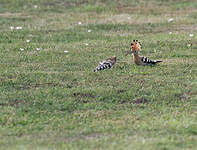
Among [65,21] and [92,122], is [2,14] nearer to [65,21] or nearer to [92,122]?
[65,21]

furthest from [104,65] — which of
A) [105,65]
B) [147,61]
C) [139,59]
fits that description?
[147,61]

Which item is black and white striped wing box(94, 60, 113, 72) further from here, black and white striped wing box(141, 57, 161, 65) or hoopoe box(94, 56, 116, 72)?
black and white striped wing box(141, 57, 161, 65)

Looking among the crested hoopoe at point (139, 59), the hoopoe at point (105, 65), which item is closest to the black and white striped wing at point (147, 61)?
the crested hoopoe at point (139, 59)

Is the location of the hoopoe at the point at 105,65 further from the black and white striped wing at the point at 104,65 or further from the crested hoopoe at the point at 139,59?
the crested hoopoe at the point at 139,59

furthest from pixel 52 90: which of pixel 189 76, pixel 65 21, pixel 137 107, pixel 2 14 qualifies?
pixel 2 14

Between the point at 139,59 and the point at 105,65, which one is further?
the point at 139,59

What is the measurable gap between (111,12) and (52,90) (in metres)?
8.22

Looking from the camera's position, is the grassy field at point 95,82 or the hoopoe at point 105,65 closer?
the grassy field at point 95,82

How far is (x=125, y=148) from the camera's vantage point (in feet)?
21.1

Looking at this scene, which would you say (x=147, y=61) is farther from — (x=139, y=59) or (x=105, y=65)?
(x=105, y=65)

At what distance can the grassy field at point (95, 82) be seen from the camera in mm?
7078

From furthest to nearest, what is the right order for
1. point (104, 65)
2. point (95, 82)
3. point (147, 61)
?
point (147, 61) → point (104, 65) → point (95, 82)

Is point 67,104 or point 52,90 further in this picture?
point 52,90

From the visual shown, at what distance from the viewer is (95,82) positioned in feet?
31.2
